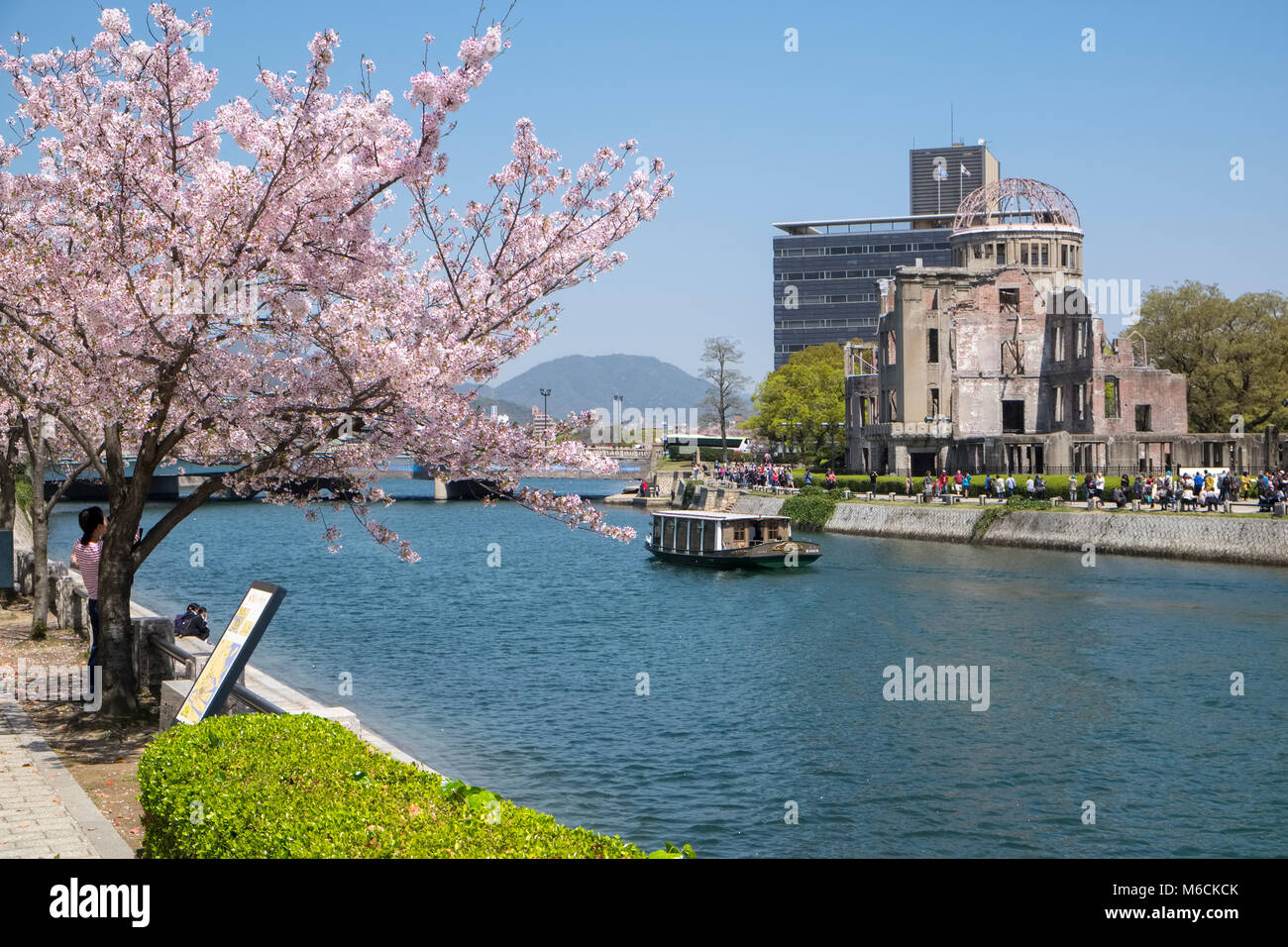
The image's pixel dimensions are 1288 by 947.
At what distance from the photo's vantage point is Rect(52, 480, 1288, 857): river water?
21797 millimetres

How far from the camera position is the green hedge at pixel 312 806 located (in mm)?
8609

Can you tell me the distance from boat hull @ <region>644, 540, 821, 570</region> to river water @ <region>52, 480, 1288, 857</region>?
1194 mm

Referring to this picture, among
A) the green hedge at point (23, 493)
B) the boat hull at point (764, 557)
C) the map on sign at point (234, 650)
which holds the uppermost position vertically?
the green hedge at point (23, 493)

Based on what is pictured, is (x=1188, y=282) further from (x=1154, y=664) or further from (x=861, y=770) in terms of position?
(x=861, y=770)

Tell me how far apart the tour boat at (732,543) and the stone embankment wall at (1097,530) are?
12.4 meters

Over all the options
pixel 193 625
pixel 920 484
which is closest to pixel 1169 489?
pixel 920 484

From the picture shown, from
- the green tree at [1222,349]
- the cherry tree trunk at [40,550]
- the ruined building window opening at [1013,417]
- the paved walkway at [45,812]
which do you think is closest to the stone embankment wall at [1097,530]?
the ruined building window opening at [1013,417]

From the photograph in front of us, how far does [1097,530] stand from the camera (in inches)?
2557

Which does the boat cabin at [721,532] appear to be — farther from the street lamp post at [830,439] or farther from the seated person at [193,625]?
the street lamp post at [830,439]

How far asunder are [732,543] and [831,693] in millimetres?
32634

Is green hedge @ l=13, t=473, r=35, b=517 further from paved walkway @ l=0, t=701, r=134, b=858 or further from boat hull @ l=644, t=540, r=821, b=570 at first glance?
paved walkway @ l=0, t=701, r=134, b=858
